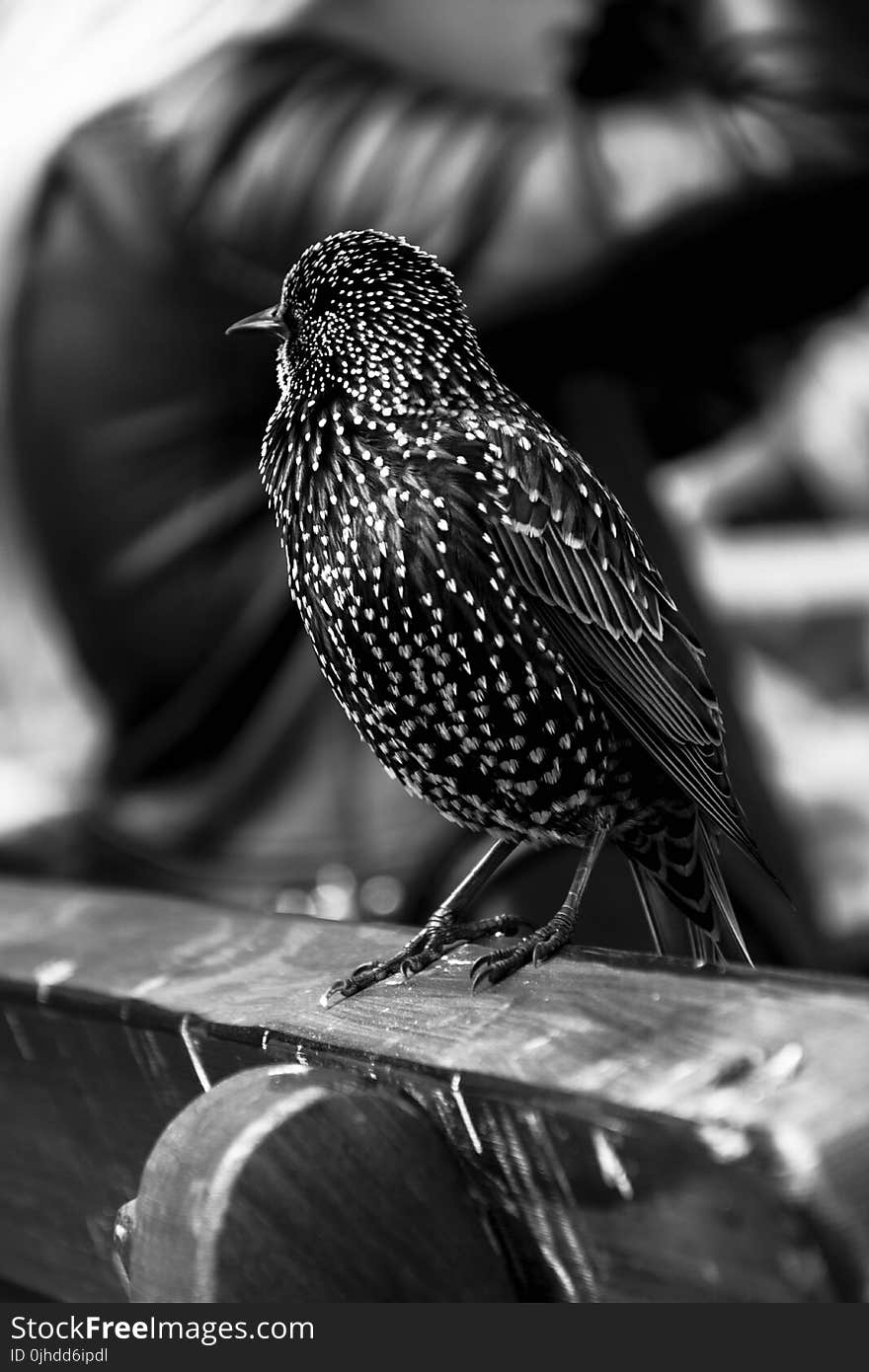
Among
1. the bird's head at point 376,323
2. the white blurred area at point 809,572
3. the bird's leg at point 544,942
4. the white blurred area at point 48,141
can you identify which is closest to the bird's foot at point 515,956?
the bird's leg at point 544,942

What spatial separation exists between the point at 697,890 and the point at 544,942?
205mm

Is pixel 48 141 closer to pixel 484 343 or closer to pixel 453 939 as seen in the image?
pixel 484 343

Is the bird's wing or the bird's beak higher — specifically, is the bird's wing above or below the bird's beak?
below

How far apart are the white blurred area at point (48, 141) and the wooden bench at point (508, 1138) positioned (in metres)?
1.19

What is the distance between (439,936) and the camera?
3.32ft

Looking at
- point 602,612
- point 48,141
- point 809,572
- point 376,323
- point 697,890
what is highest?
point 48,141

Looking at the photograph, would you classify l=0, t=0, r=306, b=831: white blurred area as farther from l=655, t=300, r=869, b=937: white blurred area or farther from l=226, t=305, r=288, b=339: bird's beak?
l=226, t=305, r=288, b=339: bird's beak

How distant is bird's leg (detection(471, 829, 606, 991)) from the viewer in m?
0.87

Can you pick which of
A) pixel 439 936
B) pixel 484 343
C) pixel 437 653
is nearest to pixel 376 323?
pixel 437 653

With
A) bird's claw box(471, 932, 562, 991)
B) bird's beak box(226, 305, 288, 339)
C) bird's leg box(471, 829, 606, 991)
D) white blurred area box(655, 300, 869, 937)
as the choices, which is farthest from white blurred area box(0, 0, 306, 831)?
bird's claw box(471, 932, 562, 991)

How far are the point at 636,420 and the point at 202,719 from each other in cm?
73

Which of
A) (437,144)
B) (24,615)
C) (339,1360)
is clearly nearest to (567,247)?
(437,144)

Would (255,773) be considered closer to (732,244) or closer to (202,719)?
(202,719)

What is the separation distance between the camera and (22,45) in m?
2.03
